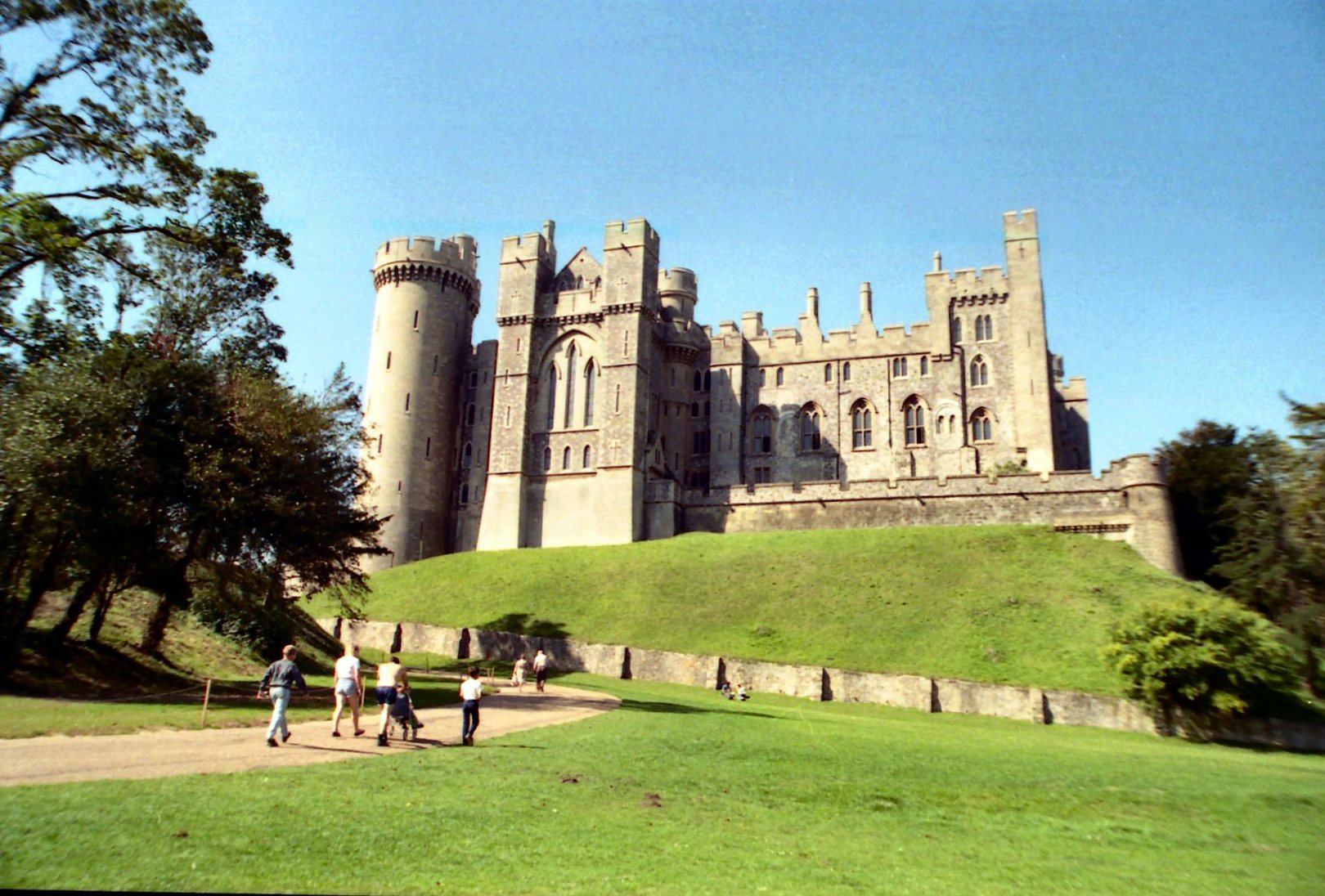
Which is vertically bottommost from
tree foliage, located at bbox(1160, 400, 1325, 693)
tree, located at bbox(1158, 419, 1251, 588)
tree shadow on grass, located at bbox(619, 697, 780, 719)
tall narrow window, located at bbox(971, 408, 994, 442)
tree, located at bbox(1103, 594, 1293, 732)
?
tree shadow on grass, located at bbox(619, 697, 780, 719)

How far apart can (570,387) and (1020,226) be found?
30.6m

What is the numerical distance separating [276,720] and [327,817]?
17.8 feet

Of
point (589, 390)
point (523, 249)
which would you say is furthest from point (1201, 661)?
point (523, 249)

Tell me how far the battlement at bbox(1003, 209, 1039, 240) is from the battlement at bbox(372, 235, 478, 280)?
3693cm

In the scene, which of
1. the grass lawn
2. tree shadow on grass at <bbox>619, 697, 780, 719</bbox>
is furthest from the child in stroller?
tree shadow on grass at <bbox>619, 697, 780, 719</bbox>

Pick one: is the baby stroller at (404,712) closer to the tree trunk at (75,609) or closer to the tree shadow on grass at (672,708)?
the tree shadow on grass at (672,708)

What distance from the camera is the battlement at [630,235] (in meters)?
58.4

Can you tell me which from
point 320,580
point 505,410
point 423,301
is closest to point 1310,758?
point 320,580

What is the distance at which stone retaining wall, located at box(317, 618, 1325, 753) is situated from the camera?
2727 cm

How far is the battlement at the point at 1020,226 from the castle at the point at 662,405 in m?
0.16

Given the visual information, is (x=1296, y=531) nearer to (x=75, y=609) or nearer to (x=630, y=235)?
(x=75, y=609)

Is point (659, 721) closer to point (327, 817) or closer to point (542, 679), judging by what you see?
point (542, 679)

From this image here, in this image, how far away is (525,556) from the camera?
5216 cm

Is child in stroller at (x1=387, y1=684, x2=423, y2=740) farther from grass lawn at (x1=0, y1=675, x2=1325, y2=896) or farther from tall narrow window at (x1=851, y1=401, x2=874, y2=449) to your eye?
tall narrow window at (x1=851, y1=401, x2=874, y2=449)
